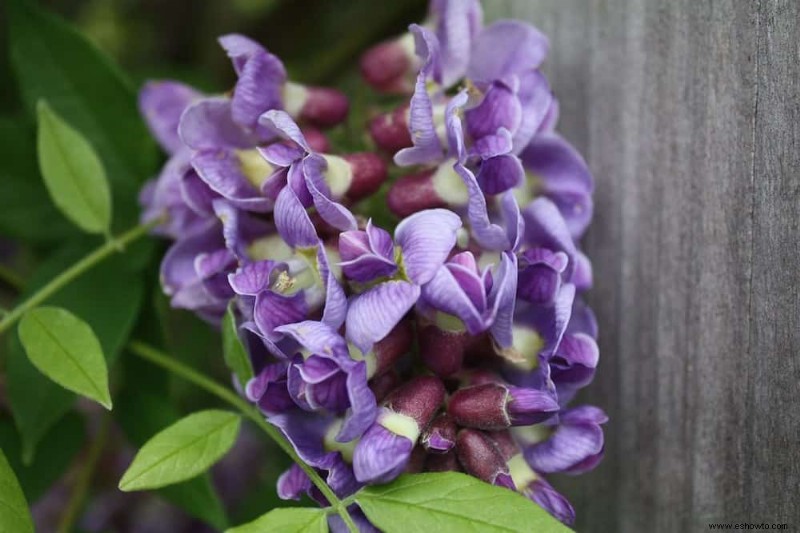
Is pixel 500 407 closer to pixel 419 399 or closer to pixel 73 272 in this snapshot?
pixel 419 399

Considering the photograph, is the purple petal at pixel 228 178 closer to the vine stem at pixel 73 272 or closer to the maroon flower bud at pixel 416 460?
the vine stem at pixel 73 272

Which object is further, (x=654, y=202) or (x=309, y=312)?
(x=654, y=202)

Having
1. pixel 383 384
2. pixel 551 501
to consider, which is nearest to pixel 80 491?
pixel 383 384

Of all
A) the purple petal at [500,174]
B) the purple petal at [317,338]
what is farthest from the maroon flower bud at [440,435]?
the purple petal at [500,174]

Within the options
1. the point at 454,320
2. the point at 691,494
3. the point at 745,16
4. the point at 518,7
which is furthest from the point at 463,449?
the point at 518,7

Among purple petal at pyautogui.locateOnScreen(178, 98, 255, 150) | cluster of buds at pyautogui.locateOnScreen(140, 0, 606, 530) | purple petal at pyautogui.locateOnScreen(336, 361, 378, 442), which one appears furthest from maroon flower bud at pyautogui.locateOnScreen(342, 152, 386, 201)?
purple petal at pyautogui.locateOnScreen(336, 361, 378, 442)

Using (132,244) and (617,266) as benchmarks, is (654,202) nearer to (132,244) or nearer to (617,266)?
(617,266)

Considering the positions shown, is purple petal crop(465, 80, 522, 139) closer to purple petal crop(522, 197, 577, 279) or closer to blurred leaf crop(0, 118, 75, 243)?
purple petal crop(522, 197, 577, 279)
